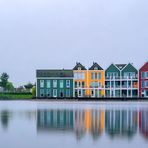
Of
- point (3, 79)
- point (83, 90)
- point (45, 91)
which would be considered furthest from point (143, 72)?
point (3, 79)

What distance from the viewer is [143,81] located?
255 ft

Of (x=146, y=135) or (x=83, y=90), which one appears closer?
(x=146, y=135)

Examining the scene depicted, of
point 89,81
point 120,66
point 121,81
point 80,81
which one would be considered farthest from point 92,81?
point 120,66

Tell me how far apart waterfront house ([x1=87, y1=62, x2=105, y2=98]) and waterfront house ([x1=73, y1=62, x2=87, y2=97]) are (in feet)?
2.76

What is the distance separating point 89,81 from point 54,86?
7331mm

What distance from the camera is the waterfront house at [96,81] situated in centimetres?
8079

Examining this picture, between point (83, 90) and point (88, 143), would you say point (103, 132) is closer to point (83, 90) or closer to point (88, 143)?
point (88, 143)

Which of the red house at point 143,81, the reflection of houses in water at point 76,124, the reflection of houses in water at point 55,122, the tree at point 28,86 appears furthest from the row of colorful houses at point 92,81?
the tree at point 28,86

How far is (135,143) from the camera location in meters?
13.2

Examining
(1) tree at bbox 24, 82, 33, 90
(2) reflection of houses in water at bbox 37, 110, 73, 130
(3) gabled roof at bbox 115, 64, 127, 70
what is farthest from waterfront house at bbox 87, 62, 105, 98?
(1) tree at bbox 24, 82, 33, 90

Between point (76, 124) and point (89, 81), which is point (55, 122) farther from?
point (89, 81)

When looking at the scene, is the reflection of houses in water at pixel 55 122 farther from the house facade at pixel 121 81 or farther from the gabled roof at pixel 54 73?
the gabled roof at pixel 54 73

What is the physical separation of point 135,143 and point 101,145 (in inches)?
47.8

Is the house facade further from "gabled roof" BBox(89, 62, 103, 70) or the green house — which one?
the green house
